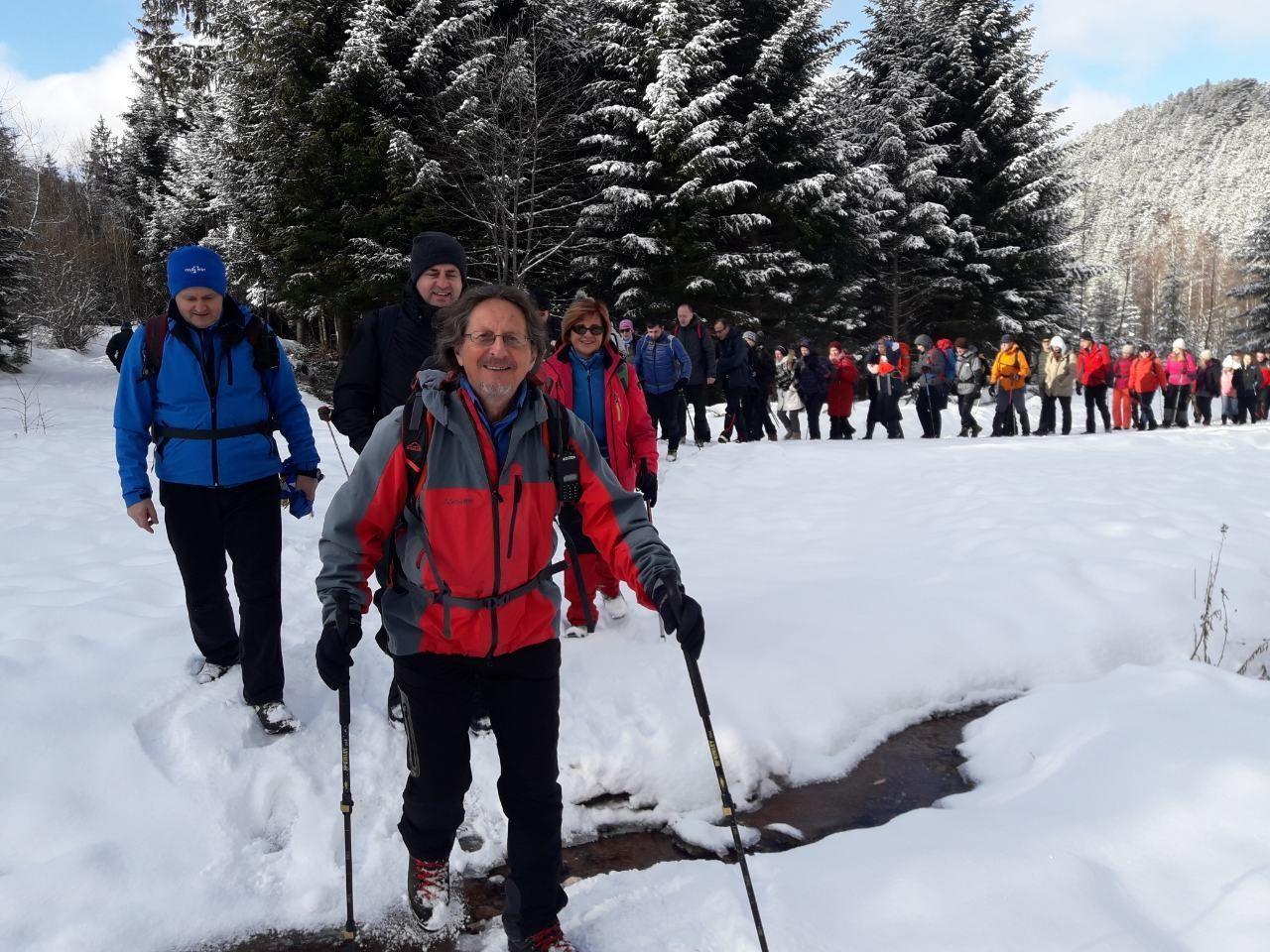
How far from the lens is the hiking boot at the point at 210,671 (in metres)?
4.05

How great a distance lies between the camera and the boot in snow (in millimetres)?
4051

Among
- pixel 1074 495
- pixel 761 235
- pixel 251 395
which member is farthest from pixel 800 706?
pixel 761 235

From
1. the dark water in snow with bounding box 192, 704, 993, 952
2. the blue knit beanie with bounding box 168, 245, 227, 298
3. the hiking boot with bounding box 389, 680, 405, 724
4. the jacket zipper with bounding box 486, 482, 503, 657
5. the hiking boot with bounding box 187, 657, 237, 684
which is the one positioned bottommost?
the dark water in snow with bounding box 192, 704, 993, 952

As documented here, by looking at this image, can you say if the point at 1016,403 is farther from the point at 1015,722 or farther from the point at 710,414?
the point at 1015,722

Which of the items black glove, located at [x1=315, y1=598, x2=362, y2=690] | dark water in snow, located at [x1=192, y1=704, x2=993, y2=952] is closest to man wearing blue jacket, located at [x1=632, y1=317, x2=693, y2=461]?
dark water in snow, located at [x1=192, y1=704, x2=993, y2=952]

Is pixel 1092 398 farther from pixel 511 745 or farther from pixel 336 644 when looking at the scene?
pixel 336 644

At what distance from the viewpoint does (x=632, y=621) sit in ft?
17.2

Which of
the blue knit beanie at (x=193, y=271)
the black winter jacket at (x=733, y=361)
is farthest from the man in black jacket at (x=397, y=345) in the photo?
the black winter jacket at (x=733, y=361)

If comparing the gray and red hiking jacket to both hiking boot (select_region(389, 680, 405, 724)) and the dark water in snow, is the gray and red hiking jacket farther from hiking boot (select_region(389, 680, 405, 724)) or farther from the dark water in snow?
hiking boot (select_region(389, 680, 405, 724))

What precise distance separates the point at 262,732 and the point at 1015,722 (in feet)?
12.2

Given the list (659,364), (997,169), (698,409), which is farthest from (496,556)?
(997,169)

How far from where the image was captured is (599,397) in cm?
481

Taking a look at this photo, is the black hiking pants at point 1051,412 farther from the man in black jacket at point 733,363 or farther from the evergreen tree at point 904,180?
the evergreen tree at point 904,180

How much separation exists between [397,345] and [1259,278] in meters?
41.5
